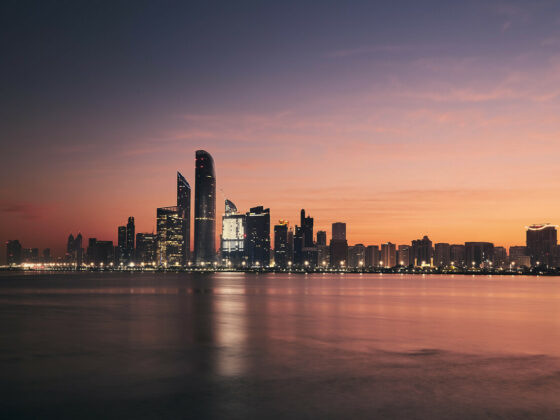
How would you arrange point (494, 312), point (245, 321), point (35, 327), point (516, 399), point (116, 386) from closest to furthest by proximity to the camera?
point (516, 399) → point (116, 386) → point (35, 327) → point (245, 321) → point (494, 312)

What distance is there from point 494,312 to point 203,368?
43007mm

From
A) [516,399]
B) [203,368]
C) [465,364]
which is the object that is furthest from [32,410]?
[465,364]

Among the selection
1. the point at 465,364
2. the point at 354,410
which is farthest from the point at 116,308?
the point at 354,410

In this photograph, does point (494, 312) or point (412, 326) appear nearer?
point (412, 326)

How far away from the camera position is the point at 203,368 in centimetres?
2478

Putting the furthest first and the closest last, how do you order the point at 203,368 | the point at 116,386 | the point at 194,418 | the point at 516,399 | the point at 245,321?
the point at 245,321 < the point at 203,368 < the point at 116,386 < the point at 516,399 < the point at 194,418

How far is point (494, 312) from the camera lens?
57719 millimetres

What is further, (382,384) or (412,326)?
(412,326)

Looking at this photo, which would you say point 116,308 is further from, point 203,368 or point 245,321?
point 203,368

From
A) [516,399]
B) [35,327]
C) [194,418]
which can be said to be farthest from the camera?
[35,327]

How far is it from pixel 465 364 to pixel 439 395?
24.4ft

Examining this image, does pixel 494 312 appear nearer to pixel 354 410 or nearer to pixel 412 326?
pixel 412 326

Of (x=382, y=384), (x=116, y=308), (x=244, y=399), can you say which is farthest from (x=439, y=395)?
(x=116, y=308)

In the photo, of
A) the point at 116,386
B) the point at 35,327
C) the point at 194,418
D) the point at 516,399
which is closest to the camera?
the point at 194,418
